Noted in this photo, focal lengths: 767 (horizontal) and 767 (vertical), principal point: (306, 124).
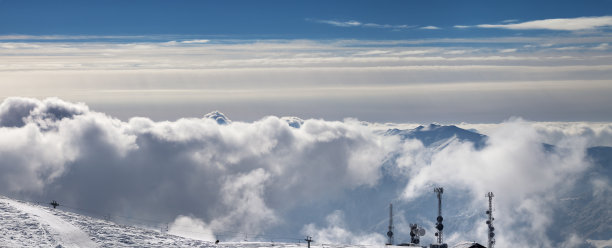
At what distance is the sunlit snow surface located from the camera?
14050cm

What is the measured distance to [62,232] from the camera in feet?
485

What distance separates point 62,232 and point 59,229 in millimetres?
1526

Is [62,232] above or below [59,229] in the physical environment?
below

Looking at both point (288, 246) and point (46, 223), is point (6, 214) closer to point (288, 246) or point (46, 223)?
point (46, 223)

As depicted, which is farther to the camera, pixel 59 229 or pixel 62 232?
pixel 59 229

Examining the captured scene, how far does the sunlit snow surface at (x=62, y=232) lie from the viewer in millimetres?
140500

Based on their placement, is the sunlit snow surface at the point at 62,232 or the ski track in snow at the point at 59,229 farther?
the ski track in snow at the point at 59,229

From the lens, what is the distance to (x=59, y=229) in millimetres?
149000

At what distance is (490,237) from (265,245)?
53.7 metres

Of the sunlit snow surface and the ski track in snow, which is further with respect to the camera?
the ski track in snow

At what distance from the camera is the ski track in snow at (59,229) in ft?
475

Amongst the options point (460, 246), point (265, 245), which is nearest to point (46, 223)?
point (265, 245)

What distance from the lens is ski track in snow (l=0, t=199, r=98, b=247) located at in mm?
144875

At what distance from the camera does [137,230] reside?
6590 inches
